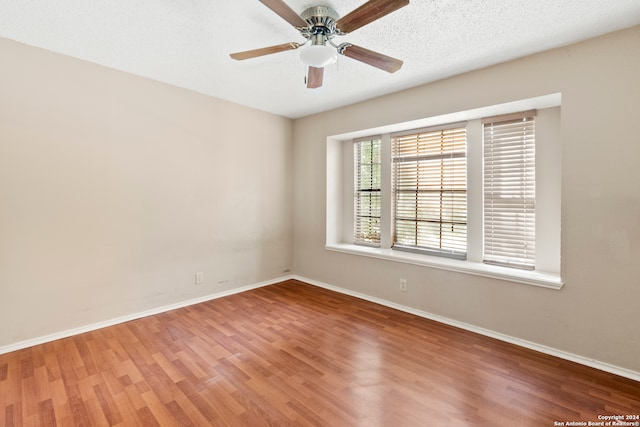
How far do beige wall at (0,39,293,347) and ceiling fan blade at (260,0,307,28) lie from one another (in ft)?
7.16

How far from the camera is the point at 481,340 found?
266 cm

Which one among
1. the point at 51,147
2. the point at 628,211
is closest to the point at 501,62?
the point at 628,211

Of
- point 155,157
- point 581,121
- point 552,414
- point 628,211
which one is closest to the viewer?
point 552,414

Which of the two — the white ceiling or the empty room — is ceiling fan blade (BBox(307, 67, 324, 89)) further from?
the white ceiling

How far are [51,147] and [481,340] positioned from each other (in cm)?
431

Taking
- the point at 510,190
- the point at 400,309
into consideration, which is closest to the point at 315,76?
the point at 510,190

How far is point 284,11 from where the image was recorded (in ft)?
5.44

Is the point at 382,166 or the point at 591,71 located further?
the point at 382,166

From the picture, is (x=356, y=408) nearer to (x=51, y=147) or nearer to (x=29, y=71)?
(x=51, y=147)

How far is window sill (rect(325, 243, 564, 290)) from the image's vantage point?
2492mm

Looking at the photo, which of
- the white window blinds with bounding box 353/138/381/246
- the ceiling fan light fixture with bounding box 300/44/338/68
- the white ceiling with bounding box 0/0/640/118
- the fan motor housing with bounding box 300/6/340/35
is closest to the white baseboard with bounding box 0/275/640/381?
the white window blinds with bounding box 353/138/381/246

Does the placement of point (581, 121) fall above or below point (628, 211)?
above

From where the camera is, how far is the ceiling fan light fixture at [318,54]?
1851 millimetres

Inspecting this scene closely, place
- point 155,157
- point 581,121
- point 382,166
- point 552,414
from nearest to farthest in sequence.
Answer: point 552,414 < point 581,121 < point 155,157 < point 382,166
